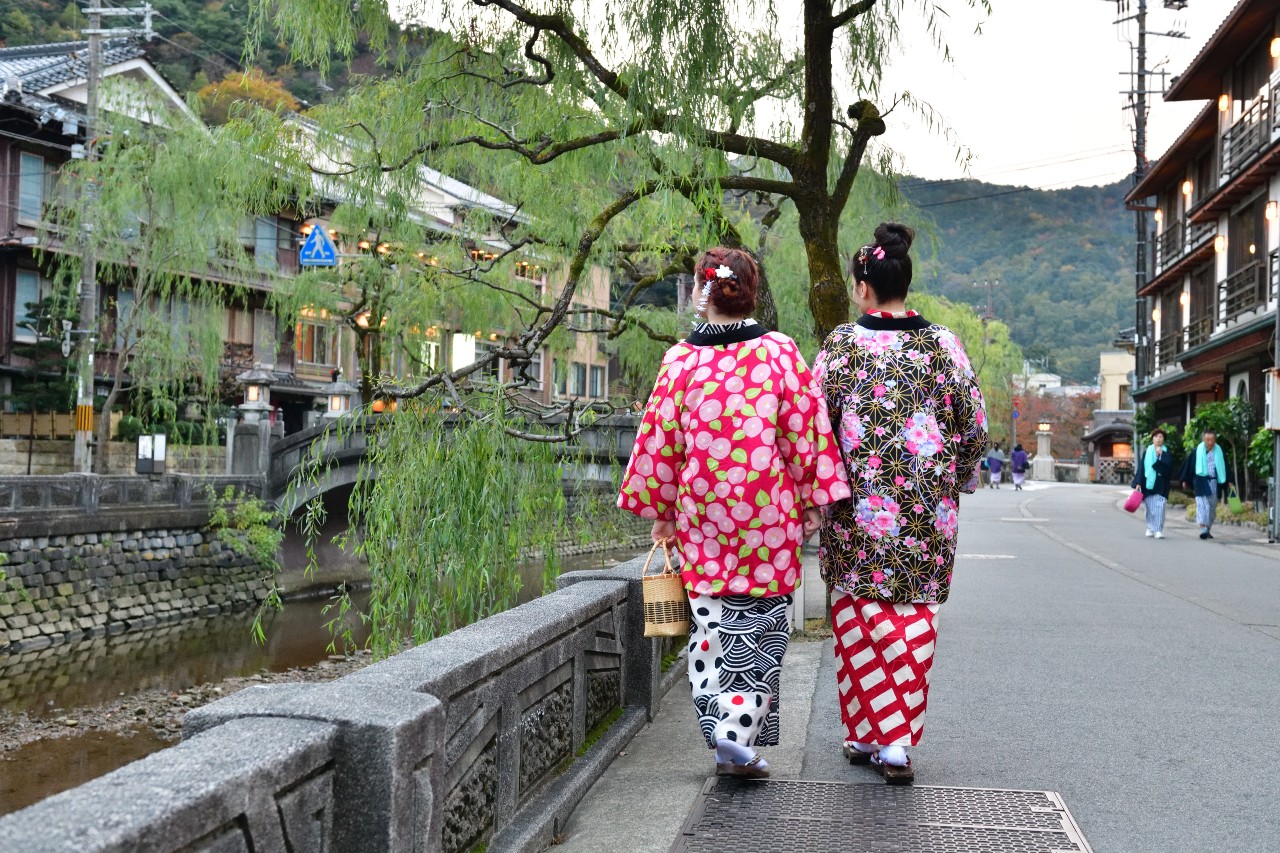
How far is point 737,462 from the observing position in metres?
4.09

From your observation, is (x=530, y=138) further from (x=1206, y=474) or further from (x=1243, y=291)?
(x=1243, y=291)

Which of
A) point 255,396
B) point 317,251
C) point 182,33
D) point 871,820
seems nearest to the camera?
point 871,820

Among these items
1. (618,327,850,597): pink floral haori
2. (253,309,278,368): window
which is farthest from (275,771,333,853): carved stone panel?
(253,309,278,368): window

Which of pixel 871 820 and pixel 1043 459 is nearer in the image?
pixel 871 820

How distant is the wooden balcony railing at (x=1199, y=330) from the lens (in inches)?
1148

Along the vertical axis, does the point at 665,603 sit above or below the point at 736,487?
below

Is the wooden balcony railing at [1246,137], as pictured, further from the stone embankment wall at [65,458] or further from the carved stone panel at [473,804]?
the carved stone panel at [473,804]

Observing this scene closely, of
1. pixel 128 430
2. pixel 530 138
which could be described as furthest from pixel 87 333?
pixel 530 138

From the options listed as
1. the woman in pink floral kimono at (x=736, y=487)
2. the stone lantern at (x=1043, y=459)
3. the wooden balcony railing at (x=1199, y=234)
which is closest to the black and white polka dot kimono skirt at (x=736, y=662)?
the woman in pink floral kimono at (x=736, y=487)

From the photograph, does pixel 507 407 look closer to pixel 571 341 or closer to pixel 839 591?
pixel 839 591

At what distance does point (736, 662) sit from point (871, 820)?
0.71 metres

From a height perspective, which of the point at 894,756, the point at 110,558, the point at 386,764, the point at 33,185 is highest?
the point at 33,185

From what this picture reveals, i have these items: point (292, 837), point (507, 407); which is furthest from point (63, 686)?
point (292, 837)

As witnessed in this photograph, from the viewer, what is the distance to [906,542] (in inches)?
167
